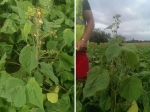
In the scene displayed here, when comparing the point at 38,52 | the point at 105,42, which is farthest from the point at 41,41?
the point at 105,42

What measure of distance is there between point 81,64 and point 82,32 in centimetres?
14

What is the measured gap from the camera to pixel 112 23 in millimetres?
1478

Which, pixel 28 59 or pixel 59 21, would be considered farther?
pixel 59 21

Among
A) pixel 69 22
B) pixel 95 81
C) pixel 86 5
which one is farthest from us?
pixel 69 22

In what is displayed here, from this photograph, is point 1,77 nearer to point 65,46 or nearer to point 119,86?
point 65,46

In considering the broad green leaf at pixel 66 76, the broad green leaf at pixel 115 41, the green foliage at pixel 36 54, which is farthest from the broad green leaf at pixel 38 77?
the broad green leaf at pixel 115 41

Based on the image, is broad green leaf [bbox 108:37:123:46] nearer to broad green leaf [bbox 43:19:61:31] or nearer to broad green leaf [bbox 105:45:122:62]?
Answer: broad green leaf [bbox 105:45:122:62]

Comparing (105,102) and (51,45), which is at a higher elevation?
(51,45)

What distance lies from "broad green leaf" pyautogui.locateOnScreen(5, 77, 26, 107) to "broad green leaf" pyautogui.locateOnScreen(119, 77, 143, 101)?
44cm

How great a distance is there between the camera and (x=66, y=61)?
166 centimetres

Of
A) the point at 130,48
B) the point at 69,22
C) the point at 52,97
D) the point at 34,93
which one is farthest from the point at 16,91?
the point at 130,48

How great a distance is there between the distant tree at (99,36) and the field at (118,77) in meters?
0.02

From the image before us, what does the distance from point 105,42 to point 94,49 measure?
0.06m

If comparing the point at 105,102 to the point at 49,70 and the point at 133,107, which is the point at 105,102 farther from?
the point at 49,70
